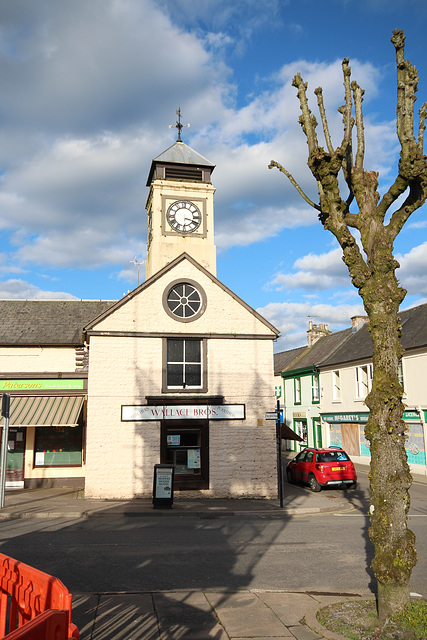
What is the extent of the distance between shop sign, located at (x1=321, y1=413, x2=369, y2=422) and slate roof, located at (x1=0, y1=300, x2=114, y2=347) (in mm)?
16023

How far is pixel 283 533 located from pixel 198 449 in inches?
237

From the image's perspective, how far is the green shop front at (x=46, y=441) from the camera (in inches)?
756

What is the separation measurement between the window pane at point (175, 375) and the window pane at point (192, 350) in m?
0.42

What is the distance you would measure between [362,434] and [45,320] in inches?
739

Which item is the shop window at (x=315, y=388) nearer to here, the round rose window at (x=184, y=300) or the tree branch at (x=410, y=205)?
the round rose window at (x=184, y=300)

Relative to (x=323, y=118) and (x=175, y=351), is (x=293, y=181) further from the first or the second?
(x=175, y=351)

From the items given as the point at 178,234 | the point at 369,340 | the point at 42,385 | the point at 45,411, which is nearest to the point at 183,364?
the point at 45,411

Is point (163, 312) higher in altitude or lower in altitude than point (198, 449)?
higher

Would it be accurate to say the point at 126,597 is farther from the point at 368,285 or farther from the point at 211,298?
the point at 211,298

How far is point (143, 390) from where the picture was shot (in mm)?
17578

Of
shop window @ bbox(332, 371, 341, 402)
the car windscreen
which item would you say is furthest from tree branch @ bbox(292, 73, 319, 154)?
shop window @ bbox(332, 371, 341, 402)

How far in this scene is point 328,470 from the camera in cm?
1977

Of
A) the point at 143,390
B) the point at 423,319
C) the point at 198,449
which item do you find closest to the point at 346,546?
the point at 198,449

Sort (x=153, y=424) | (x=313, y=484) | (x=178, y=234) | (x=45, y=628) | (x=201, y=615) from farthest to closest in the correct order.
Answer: (x=178, y=234) → (x=313, y=484) → (x=153, y=424) → (x=201, y=615) → (x=45, y=628)
